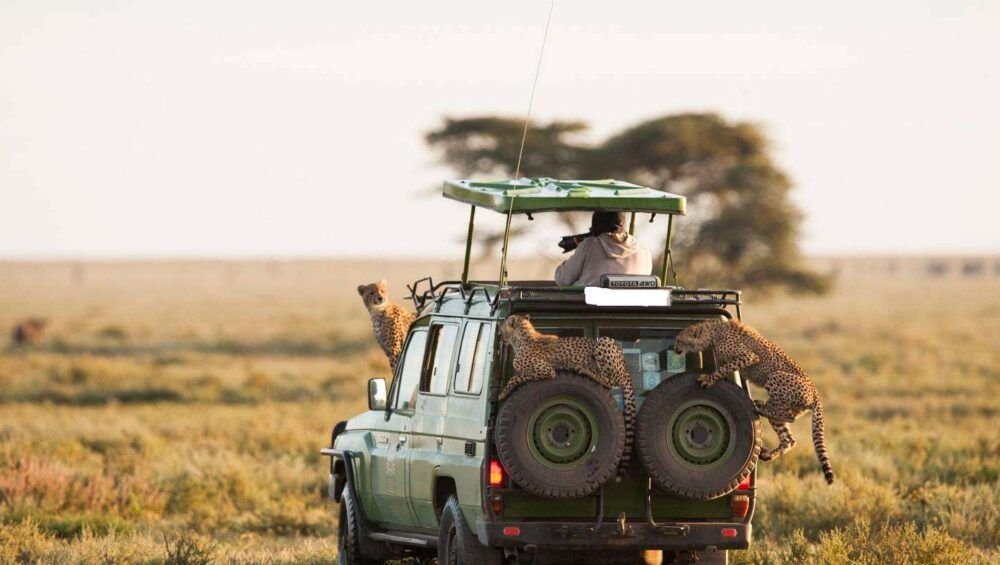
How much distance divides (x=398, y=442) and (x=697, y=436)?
243 centimetres

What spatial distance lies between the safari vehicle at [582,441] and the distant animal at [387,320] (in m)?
3.38

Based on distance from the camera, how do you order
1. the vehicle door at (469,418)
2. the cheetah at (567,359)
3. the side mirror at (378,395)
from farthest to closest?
1. the side mirror at (378,395)
2. the vehicle door at (469,418)
3. the cheetah at (567,359)

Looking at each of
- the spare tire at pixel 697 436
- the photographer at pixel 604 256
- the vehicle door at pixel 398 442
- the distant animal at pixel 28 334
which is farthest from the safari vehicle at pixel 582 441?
the distant animal at pixel 28 334

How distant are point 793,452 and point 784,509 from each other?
4270 millimetres

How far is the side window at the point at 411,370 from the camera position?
10859mm

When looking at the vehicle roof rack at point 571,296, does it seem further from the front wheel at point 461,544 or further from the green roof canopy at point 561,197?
the front wheel at point 461,544

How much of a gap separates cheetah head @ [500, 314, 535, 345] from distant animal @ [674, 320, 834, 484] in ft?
2.53

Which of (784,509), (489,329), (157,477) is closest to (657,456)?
(489,329)

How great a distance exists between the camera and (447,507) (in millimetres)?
9898

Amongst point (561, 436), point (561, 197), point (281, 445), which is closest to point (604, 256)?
point (561, 197)

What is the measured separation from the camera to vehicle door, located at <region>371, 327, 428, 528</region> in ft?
35.5

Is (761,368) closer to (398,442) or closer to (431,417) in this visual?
(431,417)

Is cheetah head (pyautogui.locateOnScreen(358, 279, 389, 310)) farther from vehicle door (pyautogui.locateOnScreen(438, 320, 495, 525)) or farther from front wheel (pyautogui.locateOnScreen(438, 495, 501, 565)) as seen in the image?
front wheel (pyautogui.locateOnScreen(438, 495, 501, 565))

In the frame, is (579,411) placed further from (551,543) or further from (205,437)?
(205,437)
